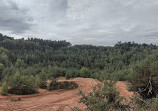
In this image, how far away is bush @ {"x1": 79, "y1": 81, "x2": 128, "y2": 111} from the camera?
4.06 m

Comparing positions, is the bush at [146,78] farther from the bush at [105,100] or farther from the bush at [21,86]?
the bush at [21,86]

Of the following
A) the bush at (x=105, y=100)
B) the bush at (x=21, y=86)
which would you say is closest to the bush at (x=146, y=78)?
the bush at (x=105, y=100)

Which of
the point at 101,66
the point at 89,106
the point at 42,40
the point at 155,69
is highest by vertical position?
the point at 42,40

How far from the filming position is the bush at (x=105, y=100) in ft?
13.3

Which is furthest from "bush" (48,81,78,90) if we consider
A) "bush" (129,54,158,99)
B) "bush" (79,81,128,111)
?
"bush" (79,81,128,111)

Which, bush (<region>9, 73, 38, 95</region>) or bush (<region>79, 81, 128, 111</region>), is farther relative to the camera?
bush (<region>9, 73, 38, 95</region>)

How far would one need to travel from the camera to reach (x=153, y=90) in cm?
557

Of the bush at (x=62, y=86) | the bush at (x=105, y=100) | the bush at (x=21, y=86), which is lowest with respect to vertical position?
the bush at (x=62, y=86)

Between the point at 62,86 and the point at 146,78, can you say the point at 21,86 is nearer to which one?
the point at 62,86

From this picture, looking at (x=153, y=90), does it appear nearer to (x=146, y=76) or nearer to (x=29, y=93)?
(x=146, y=76)

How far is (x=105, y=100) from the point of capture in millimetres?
4695

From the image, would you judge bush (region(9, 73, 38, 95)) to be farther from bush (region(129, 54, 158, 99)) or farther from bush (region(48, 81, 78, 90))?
bush (region(129, 54, 158, 99))

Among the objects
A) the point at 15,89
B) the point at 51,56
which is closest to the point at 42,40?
the point at 51,56

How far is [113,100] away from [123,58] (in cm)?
4625
